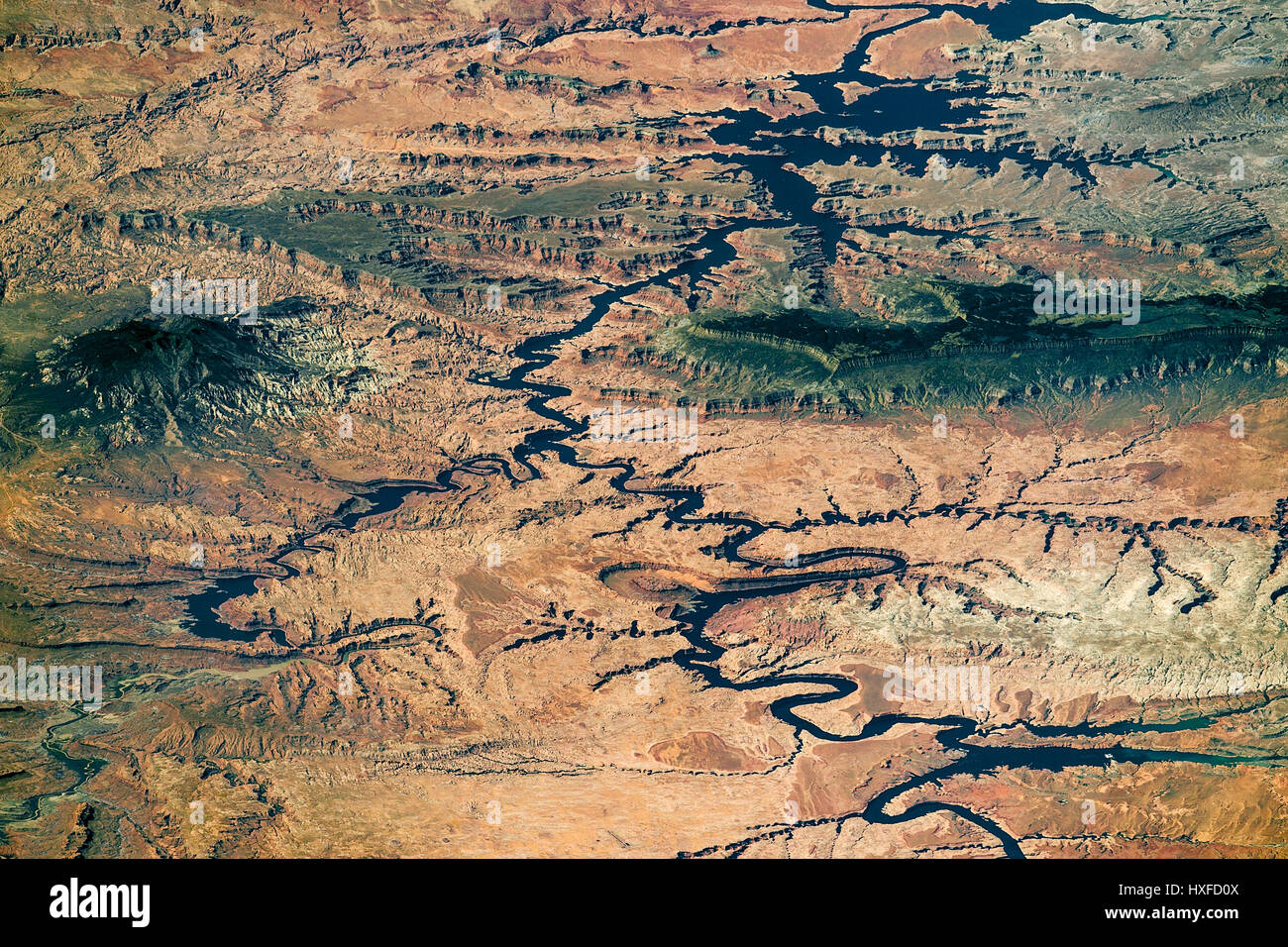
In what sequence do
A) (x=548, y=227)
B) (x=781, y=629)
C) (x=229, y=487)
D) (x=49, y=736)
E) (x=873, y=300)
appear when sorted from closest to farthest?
(x=49, y=736)
(x=781, y=629)
(x=229, y=487)
(x=873, y=300)
(x=548, y=227)

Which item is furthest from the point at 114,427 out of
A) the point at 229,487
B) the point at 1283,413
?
the point at 1283,413

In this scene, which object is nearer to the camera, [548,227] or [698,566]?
[698,566]

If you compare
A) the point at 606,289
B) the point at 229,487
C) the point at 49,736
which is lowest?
the point at 49,736

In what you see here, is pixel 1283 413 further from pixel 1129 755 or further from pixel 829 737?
pixel 829 737

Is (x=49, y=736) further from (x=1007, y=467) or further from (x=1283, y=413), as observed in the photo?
(x=1283, y=413)

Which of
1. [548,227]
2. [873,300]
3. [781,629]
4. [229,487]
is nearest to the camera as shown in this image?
[781,629]

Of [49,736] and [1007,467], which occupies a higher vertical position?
[1007,467]
